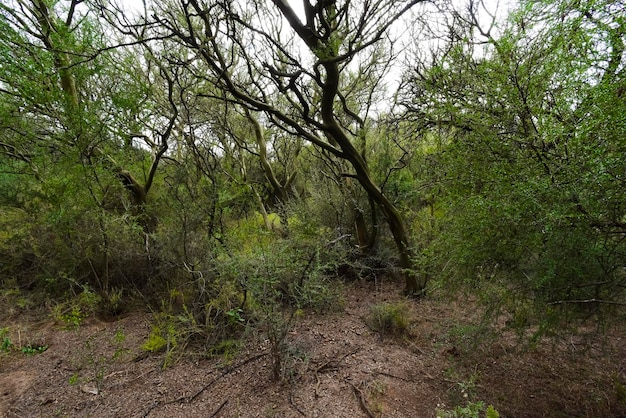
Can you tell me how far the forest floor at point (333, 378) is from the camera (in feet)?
8.70

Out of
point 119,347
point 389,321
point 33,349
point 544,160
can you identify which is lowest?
point 33,349

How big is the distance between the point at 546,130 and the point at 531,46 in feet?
2.82

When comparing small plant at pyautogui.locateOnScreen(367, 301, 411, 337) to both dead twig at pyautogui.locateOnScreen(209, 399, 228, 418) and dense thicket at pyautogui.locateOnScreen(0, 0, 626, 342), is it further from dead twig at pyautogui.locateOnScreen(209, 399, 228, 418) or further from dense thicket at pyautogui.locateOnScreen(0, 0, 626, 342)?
dead twig at pyautogui.locateOnScreen(209, 399, 228, 418)

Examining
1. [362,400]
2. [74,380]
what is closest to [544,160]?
[362,400]

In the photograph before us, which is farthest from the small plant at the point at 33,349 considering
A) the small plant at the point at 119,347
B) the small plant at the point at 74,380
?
the small plant at the point at 74,380

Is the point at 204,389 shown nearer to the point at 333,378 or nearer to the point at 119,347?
the point at 333,378

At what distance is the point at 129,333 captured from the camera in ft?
13.7

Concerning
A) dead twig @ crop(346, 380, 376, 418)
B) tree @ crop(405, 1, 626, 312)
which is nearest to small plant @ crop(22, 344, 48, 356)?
dead twig @ crop(346, 380, 376, 418)

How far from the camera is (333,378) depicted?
3.01m

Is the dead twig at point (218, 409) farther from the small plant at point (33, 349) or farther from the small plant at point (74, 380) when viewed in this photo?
the small plant at point (33, 349)

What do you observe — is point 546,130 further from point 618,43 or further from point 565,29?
point 565,29

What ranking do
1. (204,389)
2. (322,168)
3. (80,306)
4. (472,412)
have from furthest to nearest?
(322,168), (80,306), (204,389), (472,412)

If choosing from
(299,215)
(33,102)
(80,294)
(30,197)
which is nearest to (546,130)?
(299,215)

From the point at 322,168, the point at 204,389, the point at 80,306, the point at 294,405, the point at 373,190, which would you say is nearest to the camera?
the point at 294,405
